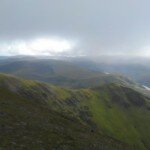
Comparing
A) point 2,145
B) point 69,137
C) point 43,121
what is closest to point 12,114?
point 43,121

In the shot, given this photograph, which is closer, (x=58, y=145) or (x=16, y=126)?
(x=58, y=145)

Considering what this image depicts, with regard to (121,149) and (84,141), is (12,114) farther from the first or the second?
(121,149)

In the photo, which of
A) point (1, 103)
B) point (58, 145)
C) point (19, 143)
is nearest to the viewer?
point (19, 143)

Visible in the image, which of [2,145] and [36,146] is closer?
[2,145]

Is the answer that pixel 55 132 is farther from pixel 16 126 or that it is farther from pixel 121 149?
pixel 121 149

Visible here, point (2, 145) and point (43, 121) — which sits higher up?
point (2, 145)

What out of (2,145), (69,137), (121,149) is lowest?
(121,149)

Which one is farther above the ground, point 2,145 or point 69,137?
point 2,145

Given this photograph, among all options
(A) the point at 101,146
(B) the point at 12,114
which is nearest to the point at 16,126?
(B) the point at 12,114

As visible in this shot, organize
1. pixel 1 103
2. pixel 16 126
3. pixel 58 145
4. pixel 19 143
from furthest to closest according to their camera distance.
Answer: pixel 1 103
pixel 16 126
pixel 58 145
pixel 19 143
